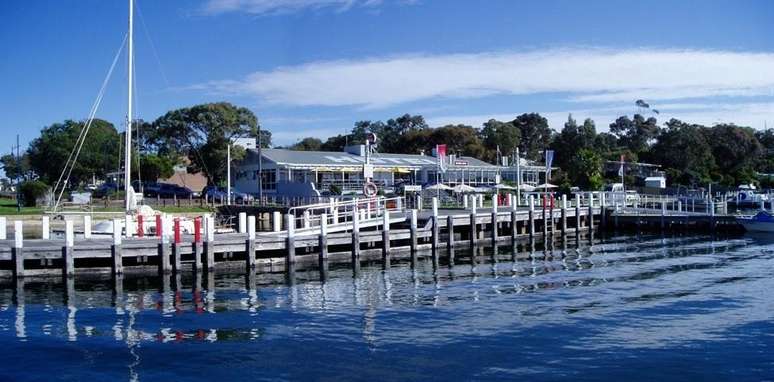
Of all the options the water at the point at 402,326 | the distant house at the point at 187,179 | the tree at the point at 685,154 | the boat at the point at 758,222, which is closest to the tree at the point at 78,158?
the distant house at the point at 187,179

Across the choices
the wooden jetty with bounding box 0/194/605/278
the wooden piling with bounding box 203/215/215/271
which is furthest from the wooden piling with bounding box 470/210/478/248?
the wooden piling with bounding box 203/215/215/271

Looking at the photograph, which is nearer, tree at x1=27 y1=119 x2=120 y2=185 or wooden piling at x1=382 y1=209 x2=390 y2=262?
wooden piling at x1=382 y1=209 x2=390 y2=262

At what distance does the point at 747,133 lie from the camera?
358 feet

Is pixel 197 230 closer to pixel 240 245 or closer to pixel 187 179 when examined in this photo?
pixel 240 245

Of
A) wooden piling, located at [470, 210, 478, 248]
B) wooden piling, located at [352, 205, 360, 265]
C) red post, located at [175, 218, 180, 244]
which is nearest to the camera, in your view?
red post, located at [175, 218, 180, 244]

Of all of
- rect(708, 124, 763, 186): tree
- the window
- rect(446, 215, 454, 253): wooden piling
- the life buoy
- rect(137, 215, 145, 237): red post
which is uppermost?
rect(708, 124, 763, 186): tree

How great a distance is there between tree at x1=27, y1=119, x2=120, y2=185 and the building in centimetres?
1819

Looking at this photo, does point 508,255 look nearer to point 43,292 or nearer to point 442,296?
point 442,296

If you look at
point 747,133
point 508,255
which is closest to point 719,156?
point 747,133

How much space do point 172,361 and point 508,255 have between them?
23195 mm

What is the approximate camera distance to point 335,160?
237 feet

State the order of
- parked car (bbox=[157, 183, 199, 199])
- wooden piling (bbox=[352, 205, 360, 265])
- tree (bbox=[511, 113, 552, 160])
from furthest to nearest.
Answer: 1. tree (bbox=[511, 113, 552, 160])
2. parked car (bbox=[157, 183, 199, 199])
3. wooden piling (bbox=[352, 205, 360, 265])

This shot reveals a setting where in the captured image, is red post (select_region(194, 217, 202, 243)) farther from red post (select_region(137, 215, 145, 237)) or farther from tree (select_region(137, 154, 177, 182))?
tree (select_region(137, 154, 177, 182))

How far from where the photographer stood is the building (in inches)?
2665
